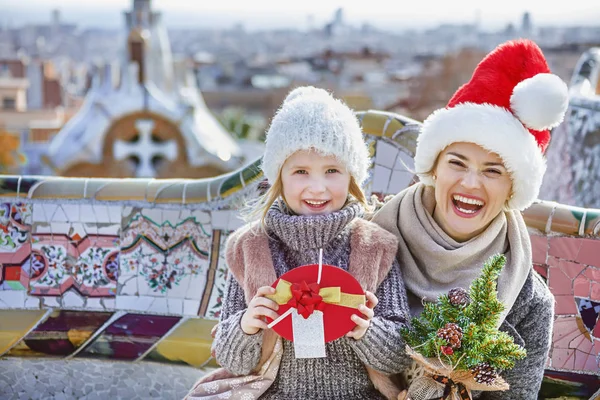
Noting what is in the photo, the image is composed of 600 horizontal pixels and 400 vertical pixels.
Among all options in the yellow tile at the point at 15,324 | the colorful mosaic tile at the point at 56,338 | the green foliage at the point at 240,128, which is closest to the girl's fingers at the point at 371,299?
the colorful mosaic tile at the point at 56,338

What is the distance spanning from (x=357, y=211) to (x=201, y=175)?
1427 cm

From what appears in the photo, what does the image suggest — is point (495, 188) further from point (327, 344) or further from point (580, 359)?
point (580, 359)

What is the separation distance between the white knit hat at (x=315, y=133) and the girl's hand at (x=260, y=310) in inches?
16.1

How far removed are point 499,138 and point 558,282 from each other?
91 centimetres

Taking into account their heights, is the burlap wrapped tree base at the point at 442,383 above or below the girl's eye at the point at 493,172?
below

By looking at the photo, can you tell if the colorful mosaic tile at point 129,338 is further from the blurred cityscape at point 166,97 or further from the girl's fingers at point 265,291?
the blurred cityscape at point 166,97

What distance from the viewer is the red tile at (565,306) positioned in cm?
294

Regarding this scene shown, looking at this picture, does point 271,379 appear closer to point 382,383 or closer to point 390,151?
point 382,383

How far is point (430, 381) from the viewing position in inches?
90.0

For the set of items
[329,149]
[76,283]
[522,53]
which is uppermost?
[522,53]

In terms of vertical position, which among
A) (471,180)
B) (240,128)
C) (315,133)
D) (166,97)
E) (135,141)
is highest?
(315,133)

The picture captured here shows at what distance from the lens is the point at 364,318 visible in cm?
227

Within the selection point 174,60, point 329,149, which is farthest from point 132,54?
point 329,149

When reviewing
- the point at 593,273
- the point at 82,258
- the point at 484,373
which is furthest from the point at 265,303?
the point at 82,258
